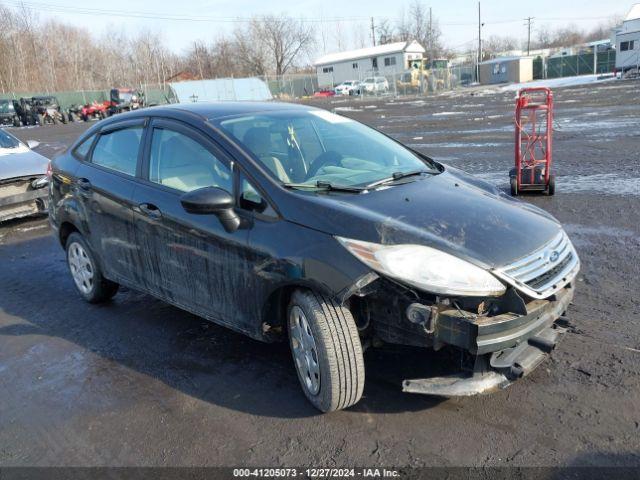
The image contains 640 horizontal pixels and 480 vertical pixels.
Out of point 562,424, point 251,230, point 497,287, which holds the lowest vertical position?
point 562,424

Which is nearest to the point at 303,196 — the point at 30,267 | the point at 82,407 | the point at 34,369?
the point at 82,407

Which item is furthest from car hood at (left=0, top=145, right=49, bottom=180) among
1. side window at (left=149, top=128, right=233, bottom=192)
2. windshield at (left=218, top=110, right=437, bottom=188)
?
windshield at (left=218, top=110, right=437, bottom=188)

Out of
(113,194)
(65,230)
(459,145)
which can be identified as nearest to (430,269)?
(113,194)

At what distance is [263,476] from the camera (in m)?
2.78

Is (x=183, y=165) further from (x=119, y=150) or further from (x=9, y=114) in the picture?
(x=9, y=114)

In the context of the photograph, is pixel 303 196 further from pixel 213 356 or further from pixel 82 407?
pixel 82 407

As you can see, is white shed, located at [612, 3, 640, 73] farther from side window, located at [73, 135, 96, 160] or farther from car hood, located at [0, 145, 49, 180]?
side window, located at [73, 135, 96, 160]

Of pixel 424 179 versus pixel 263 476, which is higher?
pixel 424 179

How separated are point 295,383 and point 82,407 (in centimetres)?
136

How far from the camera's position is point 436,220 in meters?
3.11

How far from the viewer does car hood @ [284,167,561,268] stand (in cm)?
292

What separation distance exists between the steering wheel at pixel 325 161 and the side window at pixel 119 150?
58.3 inches

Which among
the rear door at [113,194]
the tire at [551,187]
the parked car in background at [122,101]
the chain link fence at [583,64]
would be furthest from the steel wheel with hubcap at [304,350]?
the chain link fence at [583,64]

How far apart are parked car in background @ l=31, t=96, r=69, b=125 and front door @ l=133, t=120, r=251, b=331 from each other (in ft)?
132
